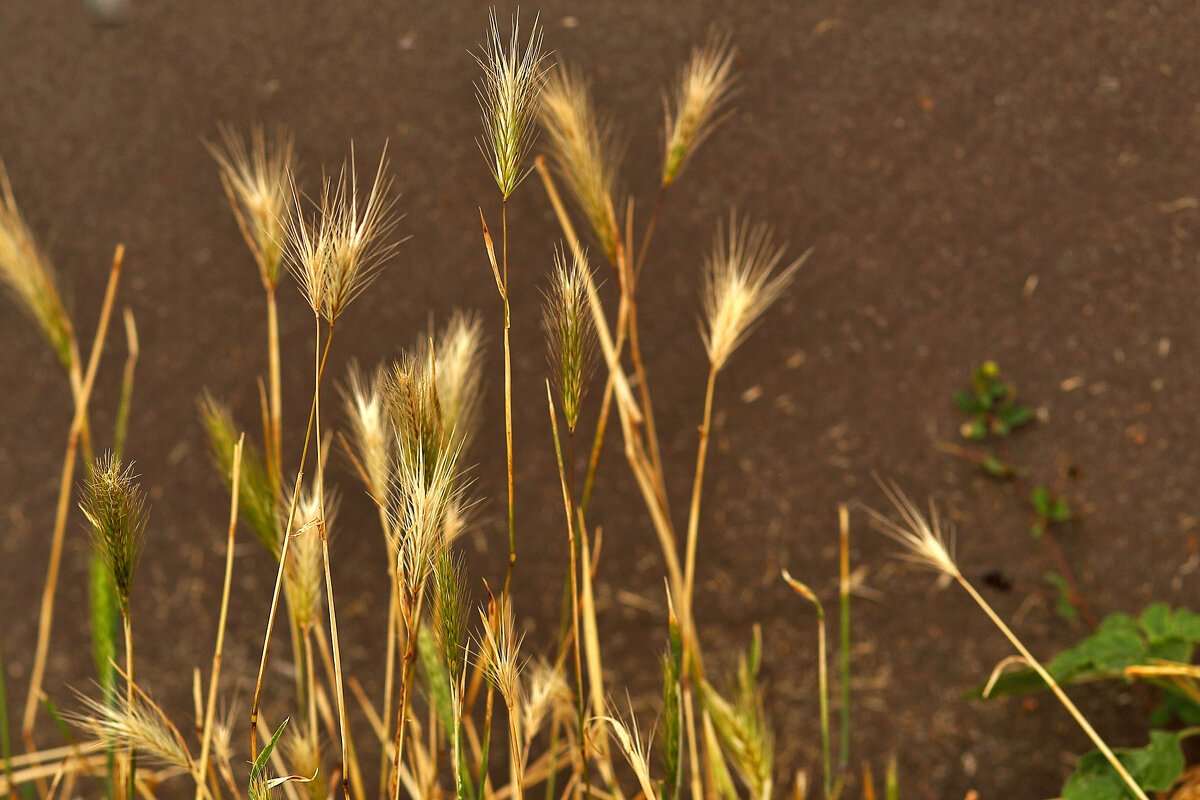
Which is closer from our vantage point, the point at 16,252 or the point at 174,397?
the point at 16,252

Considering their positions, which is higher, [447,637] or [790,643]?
[447,637]

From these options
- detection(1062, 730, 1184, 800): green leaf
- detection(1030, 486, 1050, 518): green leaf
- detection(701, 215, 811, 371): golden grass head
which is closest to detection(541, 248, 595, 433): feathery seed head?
detection(701, 215, 811, 371): golden grass head

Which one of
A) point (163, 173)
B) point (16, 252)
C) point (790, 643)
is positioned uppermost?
point (163, 173)

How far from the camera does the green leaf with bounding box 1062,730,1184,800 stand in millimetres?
894

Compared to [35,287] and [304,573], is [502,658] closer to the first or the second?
[304,573]

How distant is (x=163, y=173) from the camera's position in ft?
4.23

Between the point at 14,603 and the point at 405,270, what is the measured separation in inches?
34.4

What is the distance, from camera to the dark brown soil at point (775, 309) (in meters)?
1.21

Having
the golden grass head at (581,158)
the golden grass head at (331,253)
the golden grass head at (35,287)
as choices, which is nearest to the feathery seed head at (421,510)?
the golden grass head at (331,253)

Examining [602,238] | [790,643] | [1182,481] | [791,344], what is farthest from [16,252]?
[1182,481]

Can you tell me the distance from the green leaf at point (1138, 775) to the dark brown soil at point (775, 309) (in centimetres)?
32

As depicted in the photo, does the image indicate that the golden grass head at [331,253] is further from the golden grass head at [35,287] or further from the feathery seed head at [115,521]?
the golden grass head at [35,287]

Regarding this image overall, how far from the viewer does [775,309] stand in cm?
125

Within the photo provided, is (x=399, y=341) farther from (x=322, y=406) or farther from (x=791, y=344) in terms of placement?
(x=791, y=344)
